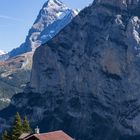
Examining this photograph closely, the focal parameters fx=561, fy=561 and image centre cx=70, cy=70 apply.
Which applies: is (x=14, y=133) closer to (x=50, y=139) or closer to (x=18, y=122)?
(x=18, y=122)

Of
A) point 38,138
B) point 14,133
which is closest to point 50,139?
point 38,138

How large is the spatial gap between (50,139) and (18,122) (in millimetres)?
11874

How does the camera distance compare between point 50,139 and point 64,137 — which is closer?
point 50,139

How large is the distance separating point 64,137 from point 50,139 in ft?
24.9

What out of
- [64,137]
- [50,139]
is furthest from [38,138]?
[64,137]

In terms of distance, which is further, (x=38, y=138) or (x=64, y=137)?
(x=64, y=137)

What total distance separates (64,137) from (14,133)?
Answer: 34.3 ft

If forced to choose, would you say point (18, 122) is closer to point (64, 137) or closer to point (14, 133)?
point (14, 133)

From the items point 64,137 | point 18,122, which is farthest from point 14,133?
point 64,137

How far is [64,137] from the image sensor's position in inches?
4449

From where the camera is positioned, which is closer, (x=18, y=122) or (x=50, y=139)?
(x=50, y=139)

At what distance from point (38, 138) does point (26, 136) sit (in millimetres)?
5230

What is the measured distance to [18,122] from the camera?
378 feet

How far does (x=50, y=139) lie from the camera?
105875 mm
